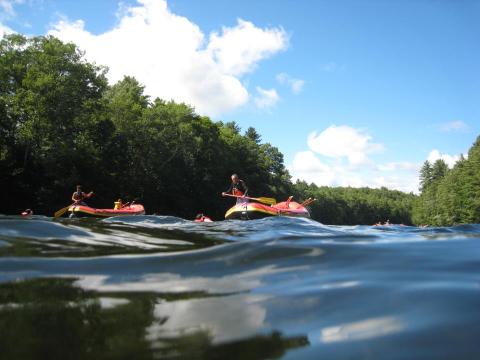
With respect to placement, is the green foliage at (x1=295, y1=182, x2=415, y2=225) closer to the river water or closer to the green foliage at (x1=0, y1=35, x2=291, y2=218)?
the green foliage at (x1=0, y1=35, x2=291, y2=218)

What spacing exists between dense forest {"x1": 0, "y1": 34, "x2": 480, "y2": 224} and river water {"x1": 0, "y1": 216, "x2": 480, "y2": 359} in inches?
1134

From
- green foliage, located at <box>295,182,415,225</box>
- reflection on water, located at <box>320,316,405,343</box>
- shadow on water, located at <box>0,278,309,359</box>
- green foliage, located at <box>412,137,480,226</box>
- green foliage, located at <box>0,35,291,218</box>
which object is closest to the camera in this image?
shadow on water, located at <box>0,278,309,359</box>

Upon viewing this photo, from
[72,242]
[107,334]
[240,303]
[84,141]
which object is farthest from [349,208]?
[107,334]

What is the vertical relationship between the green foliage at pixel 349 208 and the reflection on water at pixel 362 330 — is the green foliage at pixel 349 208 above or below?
above

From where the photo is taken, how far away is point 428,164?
11931 centimetres

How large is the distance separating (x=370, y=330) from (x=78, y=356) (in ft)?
3.24

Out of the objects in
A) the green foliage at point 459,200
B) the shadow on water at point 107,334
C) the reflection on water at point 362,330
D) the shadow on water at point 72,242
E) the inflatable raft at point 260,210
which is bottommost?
the shadow on water at point 107,334

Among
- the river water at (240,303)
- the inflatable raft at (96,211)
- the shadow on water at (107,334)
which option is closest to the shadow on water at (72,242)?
the river water at (240,303)

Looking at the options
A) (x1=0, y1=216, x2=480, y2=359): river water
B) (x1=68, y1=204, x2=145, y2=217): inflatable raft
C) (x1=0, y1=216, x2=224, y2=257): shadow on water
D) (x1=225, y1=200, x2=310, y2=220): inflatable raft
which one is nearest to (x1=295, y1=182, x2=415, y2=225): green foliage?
(x1=68, y1=204, x2=145, y2=217): inflatable raft

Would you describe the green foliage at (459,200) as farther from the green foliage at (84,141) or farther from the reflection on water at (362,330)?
the reflection on water at (362,330)

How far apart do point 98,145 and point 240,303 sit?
33.5m

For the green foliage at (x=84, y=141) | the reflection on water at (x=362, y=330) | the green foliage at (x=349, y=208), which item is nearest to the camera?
the reflection on water at (x=362, y=330)

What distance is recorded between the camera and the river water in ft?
4.45

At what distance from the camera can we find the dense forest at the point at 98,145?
2892cm
